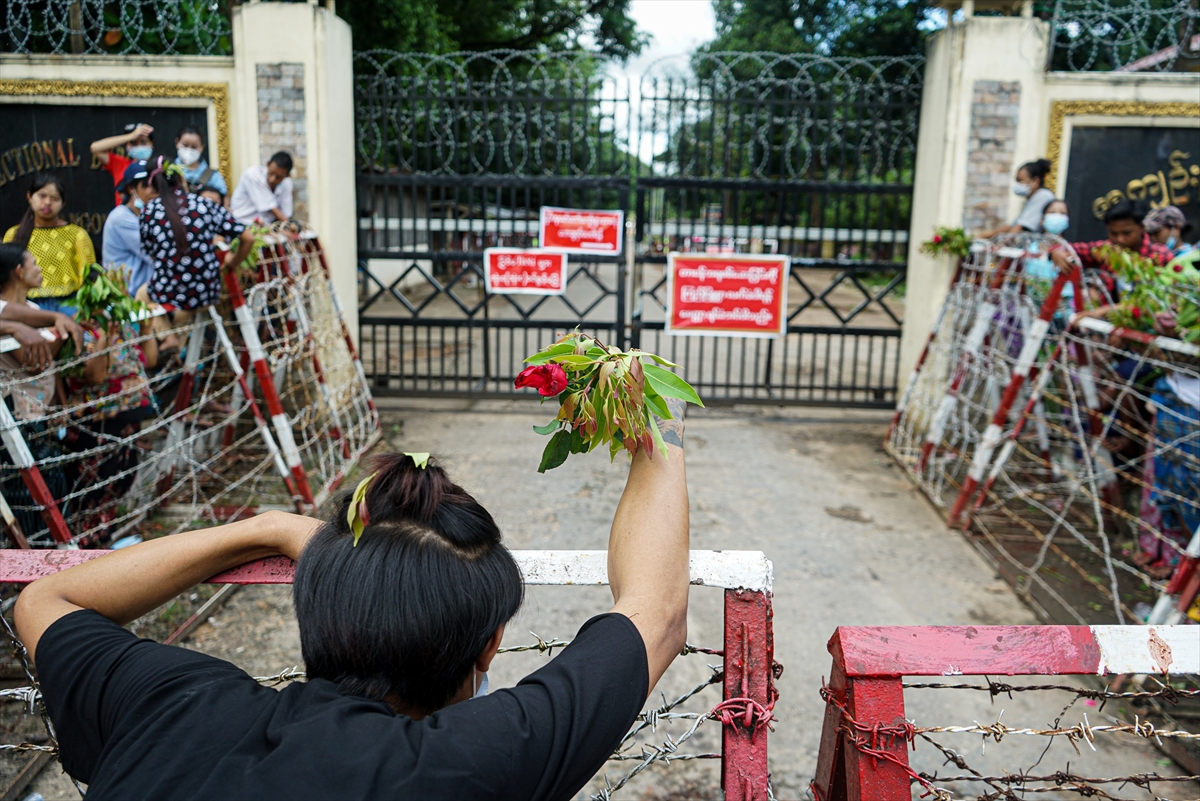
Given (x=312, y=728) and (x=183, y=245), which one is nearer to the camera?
Answer: (x=312, y=728)

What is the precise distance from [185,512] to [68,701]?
3944 millimetres

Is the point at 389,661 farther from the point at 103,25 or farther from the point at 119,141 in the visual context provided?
the point at 103,25

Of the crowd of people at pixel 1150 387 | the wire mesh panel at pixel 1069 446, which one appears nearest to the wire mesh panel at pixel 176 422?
the wire mesh panel at pixel 1069 446

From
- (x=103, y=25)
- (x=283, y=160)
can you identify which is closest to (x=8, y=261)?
(x=283, y=160)

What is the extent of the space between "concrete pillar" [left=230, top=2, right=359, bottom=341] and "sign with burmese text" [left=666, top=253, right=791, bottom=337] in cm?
271

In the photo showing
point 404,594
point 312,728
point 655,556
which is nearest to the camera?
point 312,728

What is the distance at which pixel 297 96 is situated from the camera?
20.6 feet

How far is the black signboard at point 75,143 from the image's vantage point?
6.46 m

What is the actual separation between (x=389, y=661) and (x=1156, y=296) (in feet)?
13.4

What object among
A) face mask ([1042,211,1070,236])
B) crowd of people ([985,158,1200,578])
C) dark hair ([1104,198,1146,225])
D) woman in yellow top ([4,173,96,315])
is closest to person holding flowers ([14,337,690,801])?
crowd of people ([985,158,1200,578])

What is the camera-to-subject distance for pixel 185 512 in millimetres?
4805

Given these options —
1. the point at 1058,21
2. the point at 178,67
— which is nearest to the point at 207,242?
the point at 178,67

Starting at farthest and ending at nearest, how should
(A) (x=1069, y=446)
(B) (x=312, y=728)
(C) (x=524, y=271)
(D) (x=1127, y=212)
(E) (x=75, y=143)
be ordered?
1. (C) (x=524, y=271)
2. (E) (x=75, y=143)
3. (A) (x=1069, y=446)
4. (D) (x=1127, y=212)
5. (B) (x=312, y=728)

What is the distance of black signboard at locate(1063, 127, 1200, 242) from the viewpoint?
20.9 feet
